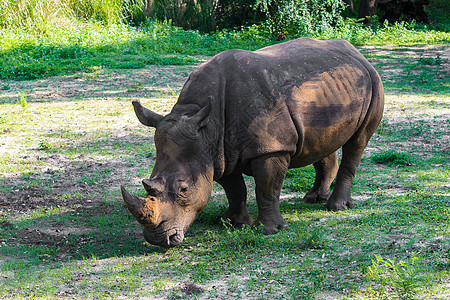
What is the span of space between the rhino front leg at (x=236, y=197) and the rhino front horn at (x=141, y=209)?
126 centimetres

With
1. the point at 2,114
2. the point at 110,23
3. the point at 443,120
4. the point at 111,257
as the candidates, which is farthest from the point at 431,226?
the point at 110,23

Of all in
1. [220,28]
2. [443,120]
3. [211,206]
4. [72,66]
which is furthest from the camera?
[220,28]

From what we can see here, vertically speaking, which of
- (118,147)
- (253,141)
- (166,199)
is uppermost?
(253,141)

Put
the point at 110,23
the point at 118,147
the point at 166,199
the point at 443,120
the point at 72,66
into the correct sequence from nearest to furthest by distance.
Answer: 1. the point at 166,199
2. the point at 118,147
3. the point at 443,120
4. the point at 72,66
5. the point at 110,23

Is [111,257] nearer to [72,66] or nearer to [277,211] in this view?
[277,211]

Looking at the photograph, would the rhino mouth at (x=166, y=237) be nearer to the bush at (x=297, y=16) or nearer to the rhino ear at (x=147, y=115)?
the rhino ear at (x=147, y=115)

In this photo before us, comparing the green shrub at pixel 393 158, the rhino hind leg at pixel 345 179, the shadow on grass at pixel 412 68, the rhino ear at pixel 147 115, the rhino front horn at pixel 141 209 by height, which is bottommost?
the shadow on grass at pixel 412 68

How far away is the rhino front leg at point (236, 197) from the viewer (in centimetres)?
613

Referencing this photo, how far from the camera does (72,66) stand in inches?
540

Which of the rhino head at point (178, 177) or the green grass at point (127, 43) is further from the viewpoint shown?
the green grass at point (127, 43)

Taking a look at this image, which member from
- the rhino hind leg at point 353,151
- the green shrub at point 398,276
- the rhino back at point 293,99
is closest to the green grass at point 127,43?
the rhino hind leg at point 353,151

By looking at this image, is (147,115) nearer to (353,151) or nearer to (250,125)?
(250,125)

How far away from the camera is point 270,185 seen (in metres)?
5.84

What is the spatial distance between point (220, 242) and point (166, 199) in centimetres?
82
